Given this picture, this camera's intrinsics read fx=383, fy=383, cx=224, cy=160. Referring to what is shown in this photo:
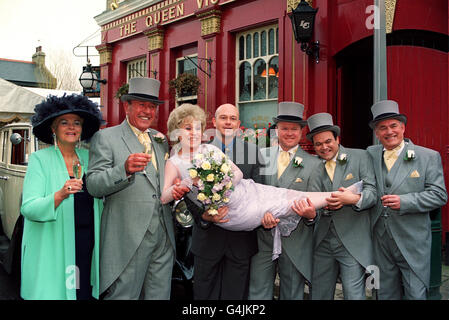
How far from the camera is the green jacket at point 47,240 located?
2.79 m

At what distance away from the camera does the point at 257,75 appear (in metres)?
9.77

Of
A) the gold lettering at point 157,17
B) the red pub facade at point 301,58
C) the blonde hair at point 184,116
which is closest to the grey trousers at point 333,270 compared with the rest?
the blonde hair at point 184,116

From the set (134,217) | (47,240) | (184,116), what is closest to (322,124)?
(184,116)

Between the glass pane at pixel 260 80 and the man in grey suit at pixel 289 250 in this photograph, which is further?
the glass pane at pixel 260 80

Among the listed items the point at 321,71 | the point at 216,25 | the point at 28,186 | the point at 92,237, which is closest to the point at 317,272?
the point at 92,237

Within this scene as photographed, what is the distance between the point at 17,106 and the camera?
6.74 meters

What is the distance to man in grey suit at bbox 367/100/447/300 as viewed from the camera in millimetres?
3203

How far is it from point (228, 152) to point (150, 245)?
1005 millimetres

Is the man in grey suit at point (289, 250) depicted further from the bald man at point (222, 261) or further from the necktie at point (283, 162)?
the bald man at point (222, 261)

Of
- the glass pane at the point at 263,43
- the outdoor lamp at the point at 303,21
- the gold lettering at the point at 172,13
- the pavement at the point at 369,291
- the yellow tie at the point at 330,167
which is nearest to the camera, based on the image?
the yellow tie at the point at 330,167

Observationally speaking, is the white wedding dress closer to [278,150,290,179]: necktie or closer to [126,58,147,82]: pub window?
[278,150,290,179]: necktie

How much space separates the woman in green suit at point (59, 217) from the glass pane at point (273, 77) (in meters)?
6.82

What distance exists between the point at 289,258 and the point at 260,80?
7.04m
